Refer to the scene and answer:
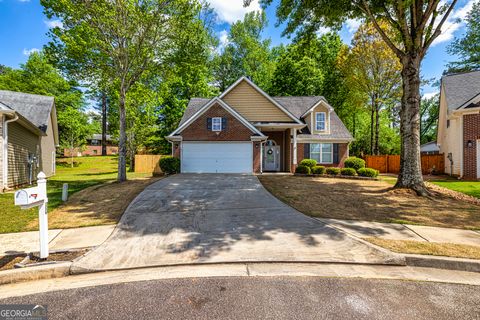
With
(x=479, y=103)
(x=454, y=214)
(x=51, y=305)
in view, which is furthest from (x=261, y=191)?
(x=479, y=103)

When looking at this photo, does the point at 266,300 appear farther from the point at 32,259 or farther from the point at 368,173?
the point at 368,173

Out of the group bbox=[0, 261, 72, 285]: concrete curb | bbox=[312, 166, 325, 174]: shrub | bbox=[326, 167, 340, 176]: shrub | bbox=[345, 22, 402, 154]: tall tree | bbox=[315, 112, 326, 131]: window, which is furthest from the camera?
bbox=[345, 22, 402, 154]: tall tree

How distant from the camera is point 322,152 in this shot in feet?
68.4

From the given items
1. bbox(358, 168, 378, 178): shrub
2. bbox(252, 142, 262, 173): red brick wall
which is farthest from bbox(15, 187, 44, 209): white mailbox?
bbox(358, 168, 378, 178): shrub

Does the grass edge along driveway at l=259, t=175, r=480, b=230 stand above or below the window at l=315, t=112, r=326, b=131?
below

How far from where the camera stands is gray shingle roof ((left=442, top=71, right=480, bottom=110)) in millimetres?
17467

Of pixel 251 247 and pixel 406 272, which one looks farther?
pixel 251 247

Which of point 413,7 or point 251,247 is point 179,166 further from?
point 413,7

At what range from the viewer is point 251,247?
478cm

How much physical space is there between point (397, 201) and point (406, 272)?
19.7 ft

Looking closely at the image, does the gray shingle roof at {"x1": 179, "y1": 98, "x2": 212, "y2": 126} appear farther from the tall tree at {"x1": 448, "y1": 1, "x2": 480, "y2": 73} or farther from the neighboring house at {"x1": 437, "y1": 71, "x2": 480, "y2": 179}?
the tall tree at {"x1": 448, "y1": 1, "x2": 480, "y2": 73}

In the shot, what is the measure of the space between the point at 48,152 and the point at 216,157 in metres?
15.7

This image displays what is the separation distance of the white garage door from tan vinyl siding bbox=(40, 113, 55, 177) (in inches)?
459

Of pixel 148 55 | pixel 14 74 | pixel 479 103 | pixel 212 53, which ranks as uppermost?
pixel 212 53
